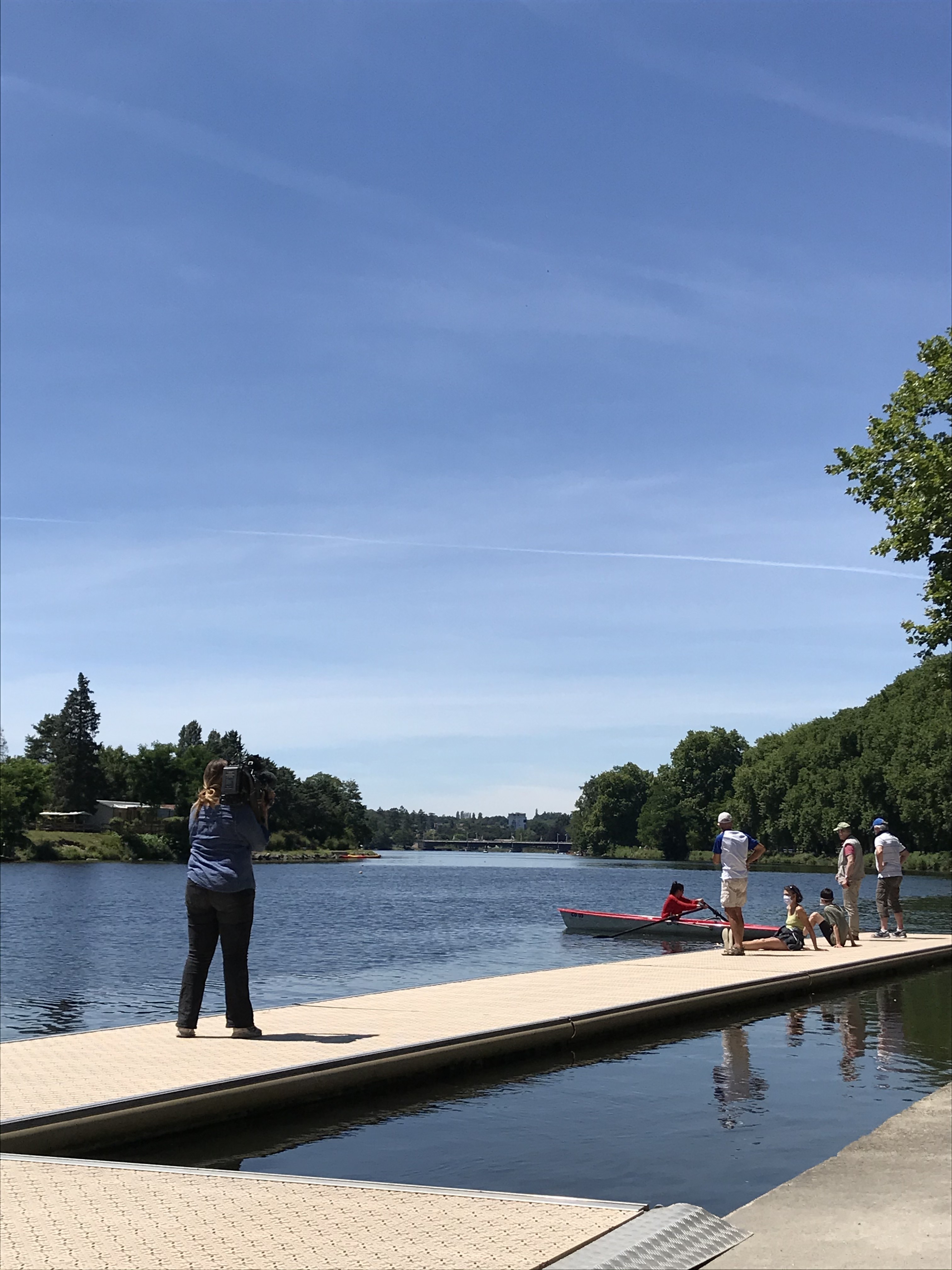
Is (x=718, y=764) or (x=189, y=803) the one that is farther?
(x=718, y=764)

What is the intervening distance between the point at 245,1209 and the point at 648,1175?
2.88m

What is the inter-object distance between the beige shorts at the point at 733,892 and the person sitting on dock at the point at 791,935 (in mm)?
1211

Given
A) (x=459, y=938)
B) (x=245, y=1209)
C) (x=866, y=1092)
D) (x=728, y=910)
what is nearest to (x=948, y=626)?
(x=728, y=910)

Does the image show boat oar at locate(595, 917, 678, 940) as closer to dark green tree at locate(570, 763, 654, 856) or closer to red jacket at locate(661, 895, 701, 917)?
red jacket at locate(661, 895, 701, 917)

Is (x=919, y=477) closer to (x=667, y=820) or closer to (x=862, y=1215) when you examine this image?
(x=862, y=1215)

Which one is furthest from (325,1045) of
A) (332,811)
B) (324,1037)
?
(332,811)

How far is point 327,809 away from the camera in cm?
17662

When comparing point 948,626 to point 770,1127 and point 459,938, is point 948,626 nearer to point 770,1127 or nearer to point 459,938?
point 459,938

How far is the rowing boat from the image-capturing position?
2844 centimetres

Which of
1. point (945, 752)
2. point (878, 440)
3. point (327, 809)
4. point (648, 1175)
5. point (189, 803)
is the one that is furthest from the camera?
point (327, 809)

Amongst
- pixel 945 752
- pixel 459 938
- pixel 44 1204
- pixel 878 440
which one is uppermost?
pixel 878 440

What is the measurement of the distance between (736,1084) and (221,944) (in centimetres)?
439

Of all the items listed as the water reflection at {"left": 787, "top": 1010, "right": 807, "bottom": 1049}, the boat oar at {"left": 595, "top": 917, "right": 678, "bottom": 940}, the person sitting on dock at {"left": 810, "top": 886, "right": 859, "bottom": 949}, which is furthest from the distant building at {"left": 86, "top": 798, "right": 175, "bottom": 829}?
the water reflection at {"left": 787, "top": 1010, "right": 807, "bottom": 1049}

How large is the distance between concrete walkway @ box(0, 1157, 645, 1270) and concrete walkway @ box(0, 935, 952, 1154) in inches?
58.1
